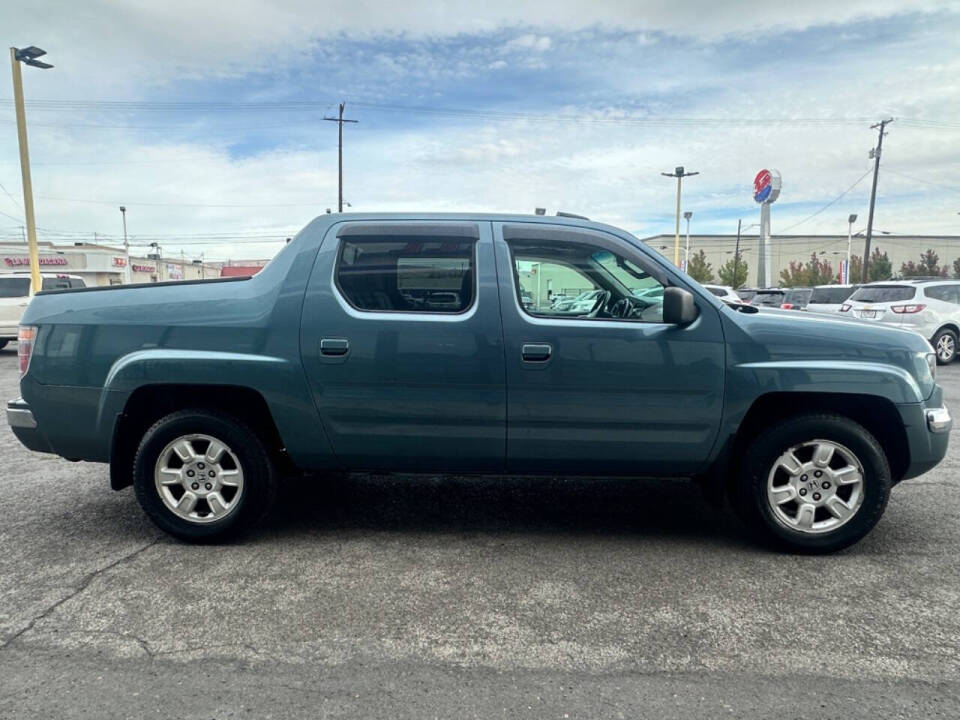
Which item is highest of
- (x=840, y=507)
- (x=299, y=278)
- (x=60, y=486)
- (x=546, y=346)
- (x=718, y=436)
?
(x=299, y=278)

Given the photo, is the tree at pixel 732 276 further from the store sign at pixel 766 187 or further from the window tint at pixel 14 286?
the window tint at pixel 14 286

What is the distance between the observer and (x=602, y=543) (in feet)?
12.8

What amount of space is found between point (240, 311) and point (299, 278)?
1.21 ft

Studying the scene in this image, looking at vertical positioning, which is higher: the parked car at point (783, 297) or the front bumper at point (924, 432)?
the parked car at point (783, 297)

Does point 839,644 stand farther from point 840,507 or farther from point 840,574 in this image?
point 840,507

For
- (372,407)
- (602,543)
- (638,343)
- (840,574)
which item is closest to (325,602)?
(372,407)

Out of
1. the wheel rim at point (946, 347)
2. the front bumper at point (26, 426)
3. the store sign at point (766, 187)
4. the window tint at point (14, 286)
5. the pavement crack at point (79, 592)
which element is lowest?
the pavement crack at point (79, 592)

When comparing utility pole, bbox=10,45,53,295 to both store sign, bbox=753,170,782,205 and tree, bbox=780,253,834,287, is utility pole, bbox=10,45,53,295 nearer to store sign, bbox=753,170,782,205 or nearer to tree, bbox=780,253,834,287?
store sign, bbox=753,170,782,205

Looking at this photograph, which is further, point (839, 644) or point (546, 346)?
point (546, 346)

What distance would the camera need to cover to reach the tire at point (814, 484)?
3.62m

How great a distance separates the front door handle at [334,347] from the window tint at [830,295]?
16.5 metres

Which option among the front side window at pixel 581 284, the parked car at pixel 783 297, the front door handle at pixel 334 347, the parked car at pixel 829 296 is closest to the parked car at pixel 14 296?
the front door handle at pixel 334 347

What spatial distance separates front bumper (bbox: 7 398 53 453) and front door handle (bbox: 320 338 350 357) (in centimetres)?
175

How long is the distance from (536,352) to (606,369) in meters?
0.39
